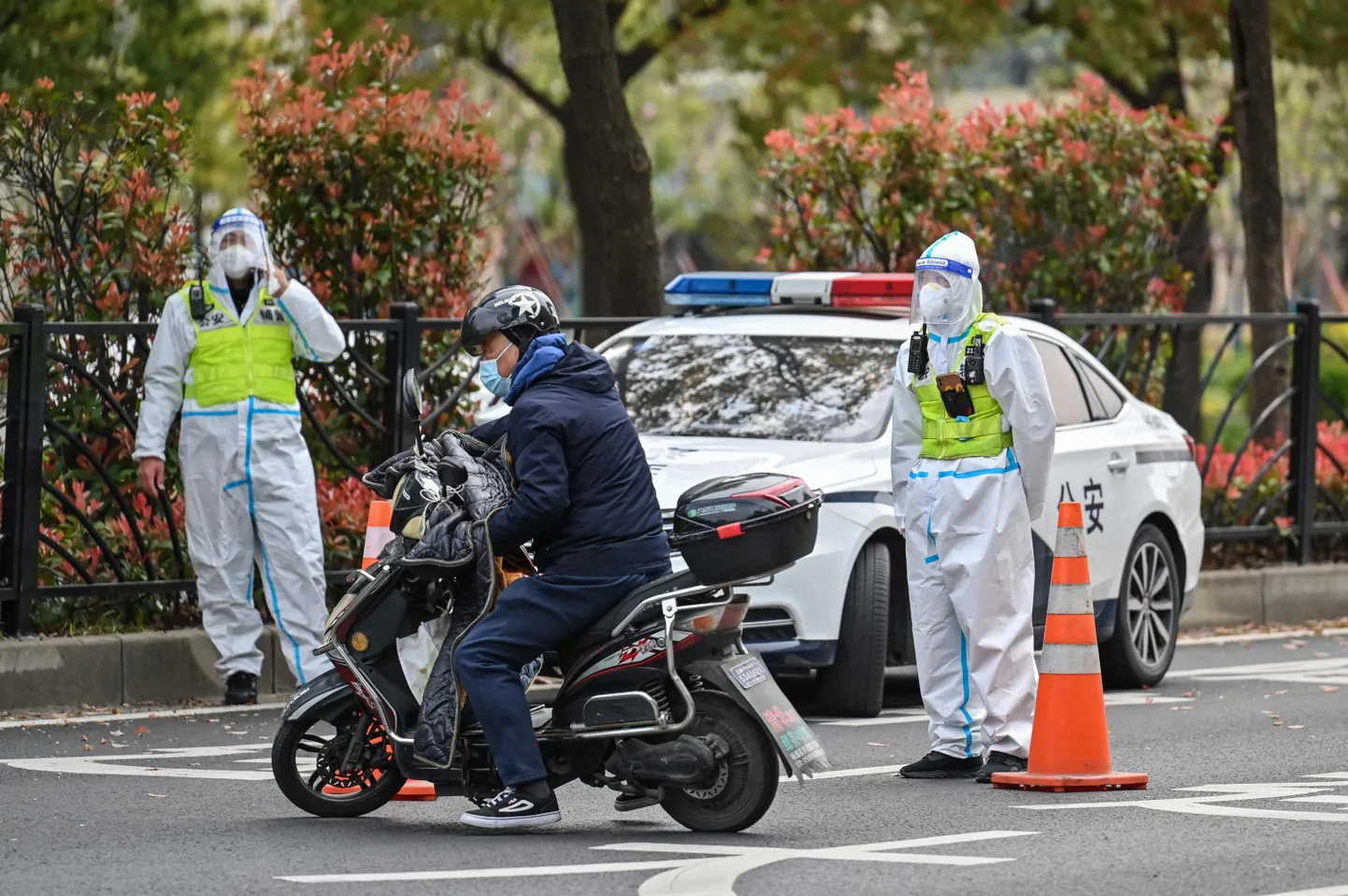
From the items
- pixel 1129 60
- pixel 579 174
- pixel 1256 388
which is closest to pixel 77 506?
pixel 1256 388

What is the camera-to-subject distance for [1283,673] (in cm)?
1120

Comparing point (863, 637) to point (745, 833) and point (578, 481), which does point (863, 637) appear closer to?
point (745, 833)

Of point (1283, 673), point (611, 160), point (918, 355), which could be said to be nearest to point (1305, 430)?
point (1283, 673)

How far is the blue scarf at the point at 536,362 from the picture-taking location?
22.7ft

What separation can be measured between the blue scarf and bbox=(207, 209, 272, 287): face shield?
312 centimetres

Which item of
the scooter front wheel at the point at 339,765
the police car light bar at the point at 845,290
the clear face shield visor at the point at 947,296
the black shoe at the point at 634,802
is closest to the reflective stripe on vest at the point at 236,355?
the police car light bar at the point at 845,290

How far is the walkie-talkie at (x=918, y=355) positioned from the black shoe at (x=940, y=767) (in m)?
1.32

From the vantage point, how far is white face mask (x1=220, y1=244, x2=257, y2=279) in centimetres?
975

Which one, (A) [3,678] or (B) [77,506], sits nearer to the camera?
(A) [3,678]

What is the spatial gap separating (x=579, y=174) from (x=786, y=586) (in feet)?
38.6

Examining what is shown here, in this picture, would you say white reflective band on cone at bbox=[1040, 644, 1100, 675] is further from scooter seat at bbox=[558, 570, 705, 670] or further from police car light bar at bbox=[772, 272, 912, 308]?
police car light bar at bbox=[772, 272, 912, 308]

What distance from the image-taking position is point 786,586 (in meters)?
9.19

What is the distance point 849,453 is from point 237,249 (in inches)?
106

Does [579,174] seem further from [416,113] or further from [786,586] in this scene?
[786,586]
